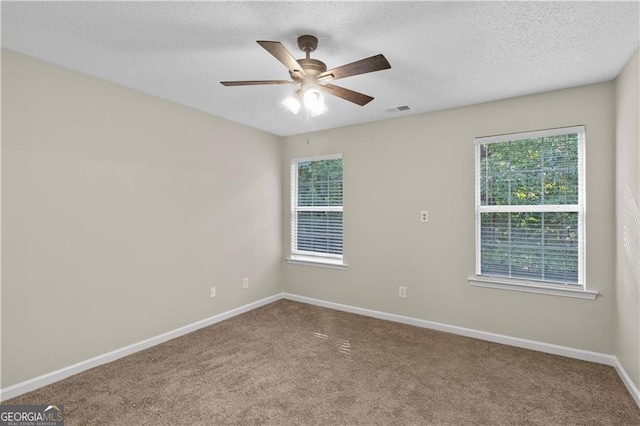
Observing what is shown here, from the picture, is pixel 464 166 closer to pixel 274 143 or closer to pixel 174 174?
pixel 274 143

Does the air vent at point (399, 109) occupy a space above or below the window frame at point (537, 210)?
above

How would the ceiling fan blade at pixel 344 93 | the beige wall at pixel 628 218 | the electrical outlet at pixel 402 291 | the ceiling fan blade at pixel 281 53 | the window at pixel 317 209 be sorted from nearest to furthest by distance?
1. the ceiling fan blade at pixel 281 53
2. the ceiling fan blade at pixel 344 93
3. the beige wall at pixel 628 218
4. the electrical outlet at pixel 402 291
5. the window at pixel 317 209

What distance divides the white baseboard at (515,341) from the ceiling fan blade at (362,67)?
2750 mm

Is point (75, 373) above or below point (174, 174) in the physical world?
below

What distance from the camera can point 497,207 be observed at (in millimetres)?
3225

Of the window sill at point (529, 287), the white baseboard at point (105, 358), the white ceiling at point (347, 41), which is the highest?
the white ceiling at point (347, 41)

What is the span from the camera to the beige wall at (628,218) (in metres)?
2.23

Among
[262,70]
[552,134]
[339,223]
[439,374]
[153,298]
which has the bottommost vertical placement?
[439,374]

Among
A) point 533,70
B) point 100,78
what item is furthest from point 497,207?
point 100,78

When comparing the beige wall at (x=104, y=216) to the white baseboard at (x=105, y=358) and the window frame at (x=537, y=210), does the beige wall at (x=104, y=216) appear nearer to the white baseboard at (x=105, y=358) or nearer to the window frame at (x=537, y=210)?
the white baseboard at (x=105, y=358)

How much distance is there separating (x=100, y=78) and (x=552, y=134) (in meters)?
4.01

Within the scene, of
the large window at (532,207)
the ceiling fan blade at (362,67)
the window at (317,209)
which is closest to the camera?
the ceiling fan blade at (362,67)

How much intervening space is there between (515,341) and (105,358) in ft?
12.2

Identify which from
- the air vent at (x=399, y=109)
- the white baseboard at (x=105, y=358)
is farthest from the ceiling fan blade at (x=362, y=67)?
the white baseboard at (x=105, y=358)
